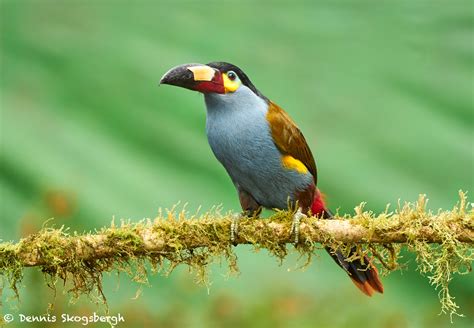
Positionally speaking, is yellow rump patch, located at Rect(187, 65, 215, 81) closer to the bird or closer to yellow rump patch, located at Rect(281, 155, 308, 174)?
the bird

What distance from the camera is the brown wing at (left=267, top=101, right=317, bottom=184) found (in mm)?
2871

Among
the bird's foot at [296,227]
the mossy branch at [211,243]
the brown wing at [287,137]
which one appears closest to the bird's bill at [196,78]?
the brown wing at [287,137]

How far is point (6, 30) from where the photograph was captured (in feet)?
14.4

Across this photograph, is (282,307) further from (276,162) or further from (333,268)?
(276,162)

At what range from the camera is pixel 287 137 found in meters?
2.88

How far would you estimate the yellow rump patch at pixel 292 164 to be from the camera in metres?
2.89

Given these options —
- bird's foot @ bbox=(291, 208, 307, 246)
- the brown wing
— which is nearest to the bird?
the brown wing

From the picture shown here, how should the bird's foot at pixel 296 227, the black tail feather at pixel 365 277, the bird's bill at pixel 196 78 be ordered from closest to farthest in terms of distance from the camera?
the bird's foot at pixel 296 227 → the bird's bill at pixel 196 78 → the black tail feather at pixel 365 277

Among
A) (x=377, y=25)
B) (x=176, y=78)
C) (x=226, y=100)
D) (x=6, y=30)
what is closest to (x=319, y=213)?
(x=226, y=100)

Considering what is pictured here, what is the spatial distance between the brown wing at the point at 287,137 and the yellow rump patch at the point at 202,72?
0.91 ft

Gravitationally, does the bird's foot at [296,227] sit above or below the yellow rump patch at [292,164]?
below

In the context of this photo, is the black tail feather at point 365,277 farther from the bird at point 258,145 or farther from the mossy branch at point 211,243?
the mossy branch at point 211,243

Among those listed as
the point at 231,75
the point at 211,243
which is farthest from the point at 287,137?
the point at 211,243

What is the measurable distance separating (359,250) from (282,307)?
1.31 m
